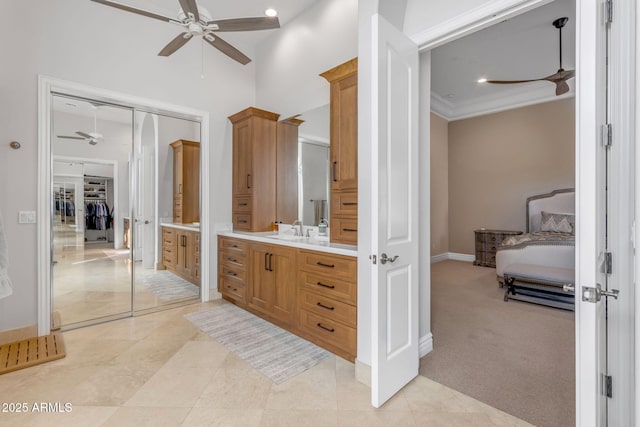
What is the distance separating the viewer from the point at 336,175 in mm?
2549

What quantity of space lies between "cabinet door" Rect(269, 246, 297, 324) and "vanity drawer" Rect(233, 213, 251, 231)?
33.2 inches

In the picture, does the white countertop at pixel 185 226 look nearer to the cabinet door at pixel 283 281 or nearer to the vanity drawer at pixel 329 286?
the cabinet door at pixel 283 281

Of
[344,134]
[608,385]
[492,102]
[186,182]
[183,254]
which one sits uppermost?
[492,102]

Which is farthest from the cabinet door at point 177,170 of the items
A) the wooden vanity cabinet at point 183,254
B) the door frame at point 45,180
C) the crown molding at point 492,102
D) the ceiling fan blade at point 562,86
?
the ceiling fan blade at point 562,86

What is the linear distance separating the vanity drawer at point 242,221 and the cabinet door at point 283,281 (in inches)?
33.2

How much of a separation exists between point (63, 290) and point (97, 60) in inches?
94.1

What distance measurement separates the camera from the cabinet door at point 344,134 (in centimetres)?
239

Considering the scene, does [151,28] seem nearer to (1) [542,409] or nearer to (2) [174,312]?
(2) [174,312]

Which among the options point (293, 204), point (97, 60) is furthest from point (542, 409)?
point (97, 60)

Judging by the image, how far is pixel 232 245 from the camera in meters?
3.59

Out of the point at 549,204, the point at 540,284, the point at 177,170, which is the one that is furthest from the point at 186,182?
the point at 549,204

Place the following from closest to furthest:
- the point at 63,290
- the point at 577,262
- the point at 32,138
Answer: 1. the point at 577,262
2. the point at 32,138
3. the point at 63,290

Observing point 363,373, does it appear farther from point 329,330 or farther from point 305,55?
point 305,55

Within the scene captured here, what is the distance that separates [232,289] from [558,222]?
546 cm
